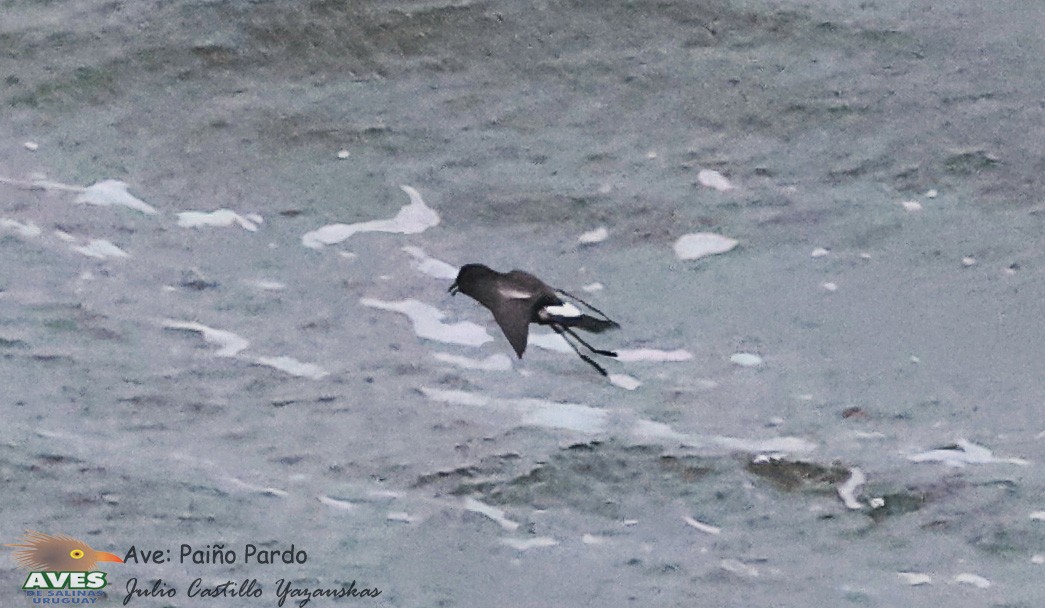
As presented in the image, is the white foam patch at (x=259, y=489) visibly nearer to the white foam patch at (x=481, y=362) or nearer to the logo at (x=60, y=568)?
the logo at (x=60, y=568)

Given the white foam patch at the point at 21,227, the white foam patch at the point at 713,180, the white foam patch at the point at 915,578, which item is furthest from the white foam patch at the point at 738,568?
the white foam patch at the point at 21,227

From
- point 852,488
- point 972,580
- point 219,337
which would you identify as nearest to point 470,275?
point 219,337

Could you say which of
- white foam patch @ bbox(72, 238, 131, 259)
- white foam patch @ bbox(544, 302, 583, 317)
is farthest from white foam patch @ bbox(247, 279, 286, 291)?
white foam patch @ bbox(544, 302, 583, 317)

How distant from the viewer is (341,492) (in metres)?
4.52

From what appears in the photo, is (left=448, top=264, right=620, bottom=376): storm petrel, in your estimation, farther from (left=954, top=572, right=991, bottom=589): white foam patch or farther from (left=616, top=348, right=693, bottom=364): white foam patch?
(left=954, top=572, right=991, bottom=589): white foam patch

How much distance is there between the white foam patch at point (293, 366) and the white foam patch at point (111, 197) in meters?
1.23

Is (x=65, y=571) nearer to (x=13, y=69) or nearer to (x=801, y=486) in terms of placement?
(x=801, y=486)

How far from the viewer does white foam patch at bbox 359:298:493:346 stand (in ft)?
17.7

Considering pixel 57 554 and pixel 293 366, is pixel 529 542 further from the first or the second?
pixel 57 554

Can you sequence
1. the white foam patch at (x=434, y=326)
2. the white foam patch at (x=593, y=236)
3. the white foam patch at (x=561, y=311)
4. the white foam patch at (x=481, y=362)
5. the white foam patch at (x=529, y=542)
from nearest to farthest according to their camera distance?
the white foam patch at (x=561, y=311) < the white foam patch at (x=529, y=542) < the white foam patch at (x=481, y=362) < the white foam patch at (x=434, y=326) < the white foam patch at (x=593, y=236)

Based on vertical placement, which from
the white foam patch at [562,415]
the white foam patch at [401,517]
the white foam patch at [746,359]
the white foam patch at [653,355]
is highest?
the white foam patch at [746,359]

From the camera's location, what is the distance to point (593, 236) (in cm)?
588

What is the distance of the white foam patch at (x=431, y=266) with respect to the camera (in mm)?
5727

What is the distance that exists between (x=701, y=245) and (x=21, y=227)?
2935mm
